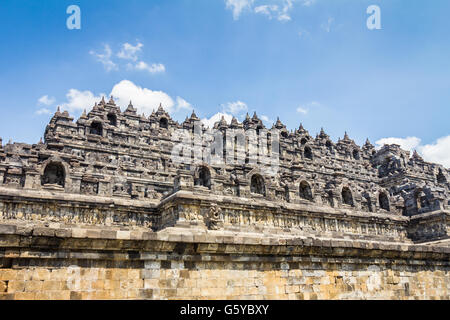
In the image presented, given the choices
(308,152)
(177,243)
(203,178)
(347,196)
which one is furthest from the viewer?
(308,152)

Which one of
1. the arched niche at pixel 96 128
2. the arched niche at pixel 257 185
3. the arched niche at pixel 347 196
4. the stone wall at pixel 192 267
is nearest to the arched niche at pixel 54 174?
the arched niche at pixel 96 128

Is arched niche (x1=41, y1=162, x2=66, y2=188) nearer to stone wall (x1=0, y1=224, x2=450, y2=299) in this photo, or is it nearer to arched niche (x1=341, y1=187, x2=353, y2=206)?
stone wall (x1=0, y1=224, x2=450, y2=299)

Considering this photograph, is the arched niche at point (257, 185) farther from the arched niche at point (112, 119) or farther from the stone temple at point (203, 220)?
the arched niche at point (112, 119)

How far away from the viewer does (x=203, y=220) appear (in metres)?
19.9

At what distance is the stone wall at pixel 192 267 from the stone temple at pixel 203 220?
2 centimetres

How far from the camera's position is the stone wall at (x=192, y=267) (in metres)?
6.70

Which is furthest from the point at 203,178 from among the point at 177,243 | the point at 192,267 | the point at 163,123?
→ the point at 177,243

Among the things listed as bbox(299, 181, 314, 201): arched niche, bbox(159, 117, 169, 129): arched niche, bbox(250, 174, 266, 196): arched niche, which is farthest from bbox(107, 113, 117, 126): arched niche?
bbox(299, 181, 314, 201): arched niche

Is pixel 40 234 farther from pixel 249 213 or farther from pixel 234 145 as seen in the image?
pixel 234 145

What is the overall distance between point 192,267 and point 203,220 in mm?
12105

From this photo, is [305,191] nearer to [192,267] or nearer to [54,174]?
[54,174]

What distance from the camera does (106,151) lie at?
1201 inches

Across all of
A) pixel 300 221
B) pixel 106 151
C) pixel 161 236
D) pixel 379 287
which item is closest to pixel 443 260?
pixel 379 287

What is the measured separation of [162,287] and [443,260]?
8.52 metres
